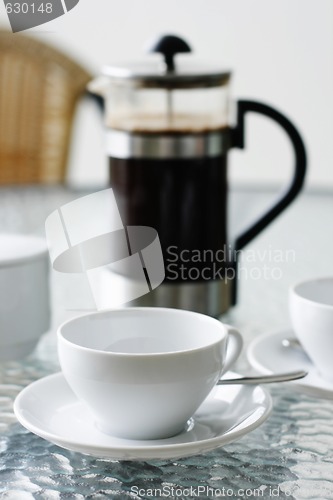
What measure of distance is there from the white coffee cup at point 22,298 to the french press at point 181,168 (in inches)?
4.3

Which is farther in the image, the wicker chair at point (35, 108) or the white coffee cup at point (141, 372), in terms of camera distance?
the wicker chair at point (35, 108)

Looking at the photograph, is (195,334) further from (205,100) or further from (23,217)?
(23,217)

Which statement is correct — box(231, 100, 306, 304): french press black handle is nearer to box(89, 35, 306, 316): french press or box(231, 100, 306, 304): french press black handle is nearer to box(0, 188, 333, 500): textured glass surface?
box(89, 35, 306, 316): french press

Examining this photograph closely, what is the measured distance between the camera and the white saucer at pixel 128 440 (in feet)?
1.32

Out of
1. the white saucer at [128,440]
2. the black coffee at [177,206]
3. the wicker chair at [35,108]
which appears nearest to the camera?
the white saucer at [128,440]

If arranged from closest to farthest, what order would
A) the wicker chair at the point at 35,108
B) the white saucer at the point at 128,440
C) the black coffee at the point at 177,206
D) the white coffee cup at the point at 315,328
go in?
the white saucer at the point at 128,440, the white coffee cup at the point at 315,328, the black coffee at the point at 177,206, the wicker chair at the point at 35,108

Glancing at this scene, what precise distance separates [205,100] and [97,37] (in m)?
1.38

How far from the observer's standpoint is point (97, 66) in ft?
6.68

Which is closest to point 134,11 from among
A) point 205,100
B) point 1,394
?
point 205,100

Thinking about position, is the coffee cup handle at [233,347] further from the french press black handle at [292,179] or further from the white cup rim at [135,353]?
the french press black handle at [292,179]

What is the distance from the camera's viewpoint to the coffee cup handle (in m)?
0.50

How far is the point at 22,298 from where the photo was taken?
22.7 inches

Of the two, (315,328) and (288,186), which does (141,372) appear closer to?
(315,328)

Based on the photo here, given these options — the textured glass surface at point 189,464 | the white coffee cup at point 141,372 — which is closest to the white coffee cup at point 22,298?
the textured glass surface at point 189,464
